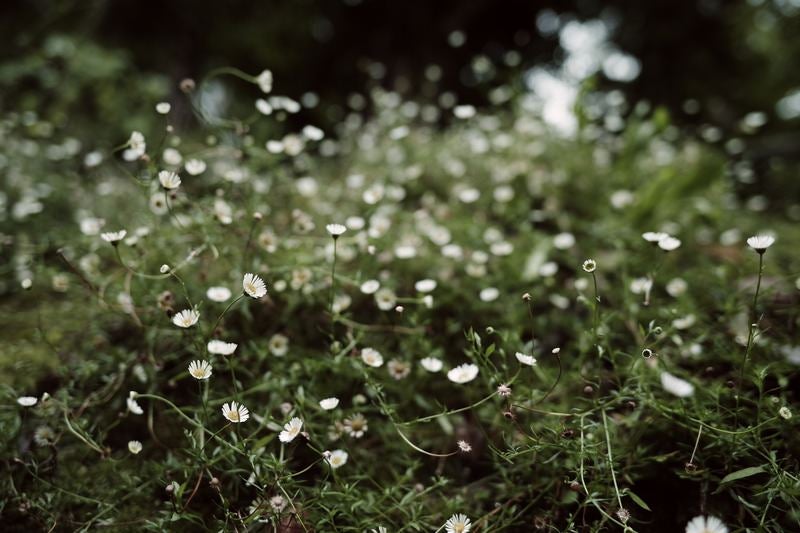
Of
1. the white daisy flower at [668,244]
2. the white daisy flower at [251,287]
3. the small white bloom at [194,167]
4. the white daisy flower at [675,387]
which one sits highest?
the white daisy flower at [668,244]

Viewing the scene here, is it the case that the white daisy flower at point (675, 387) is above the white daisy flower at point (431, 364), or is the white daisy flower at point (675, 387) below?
above

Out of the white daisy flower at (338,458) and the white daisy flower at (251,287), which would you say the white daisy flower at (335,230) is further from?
the white daisy flower at (338,458)

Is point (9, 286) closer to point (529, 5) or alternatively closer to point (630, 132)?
point (630, 132)

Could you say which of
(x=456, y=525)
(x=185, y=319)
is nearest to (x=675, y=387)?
(x=456, y=525)

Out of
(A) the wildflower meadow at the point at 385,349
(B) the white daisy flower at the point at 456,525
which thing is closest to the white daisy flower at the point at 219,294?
(A) the wildflower meadow at the point at 385,349

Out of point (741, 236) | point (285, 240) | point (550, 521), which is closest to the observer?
point (550, 521)

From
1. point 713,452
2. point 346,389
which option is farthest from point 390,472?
point 713,452
